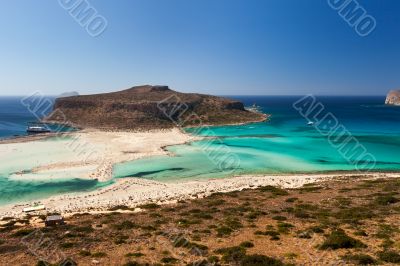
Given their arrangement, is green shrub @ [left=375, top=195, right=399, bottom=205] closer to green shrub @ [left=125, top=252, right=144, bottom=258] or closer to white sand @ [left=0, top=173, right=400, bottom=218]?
white sand @ [left=0, top=173, right=400, bottom=218]

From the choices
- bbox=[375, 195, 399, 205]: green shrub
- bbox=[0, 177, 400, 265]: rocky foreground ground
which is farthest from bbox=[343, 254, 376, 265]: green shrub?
bbox=[375, 195, 399, 205]: green shrub

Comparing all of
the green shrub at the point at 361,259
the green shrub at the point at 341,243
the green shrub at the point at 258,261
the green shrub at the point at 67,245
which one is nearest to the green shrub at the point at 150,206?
the green shrub at the point at 67,245

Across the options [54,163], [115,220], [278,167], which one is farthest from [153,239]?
[54,163]

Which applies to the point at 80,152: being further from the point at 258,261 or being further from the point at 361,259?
the point at 361,259

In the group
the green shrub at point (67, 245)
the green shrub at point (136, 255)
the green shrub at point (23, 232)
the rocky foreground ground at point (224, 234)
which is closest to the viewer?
the rocky foreground ground at point (224, 234)

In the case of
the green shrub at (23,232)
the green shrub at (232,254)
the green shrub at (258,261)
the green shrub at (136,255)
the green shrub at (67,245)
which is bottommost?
the green shrub at (23,232)

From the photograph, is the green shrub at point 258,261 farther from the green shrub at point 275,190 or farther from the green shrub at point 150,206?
the green shrub at point 275,190
